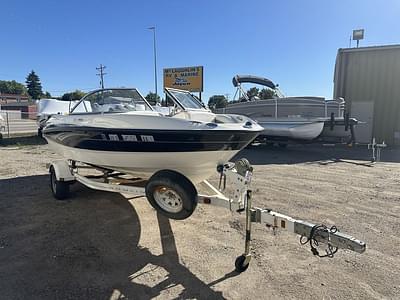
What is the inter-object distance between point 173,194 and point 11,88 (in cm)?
10635

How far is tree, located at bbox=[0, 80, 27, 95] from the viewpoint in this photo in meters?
90.6

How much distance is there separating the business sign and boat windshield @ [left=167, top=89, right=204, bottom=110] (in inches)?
706

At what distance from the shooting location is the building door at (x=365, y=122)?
14.4 m

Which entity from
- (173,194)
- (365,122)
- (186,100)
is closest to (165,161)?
(173,194)

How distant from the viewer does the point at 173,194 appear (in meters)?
3.07

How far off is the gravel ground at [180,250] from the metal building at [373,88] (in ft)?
33.0

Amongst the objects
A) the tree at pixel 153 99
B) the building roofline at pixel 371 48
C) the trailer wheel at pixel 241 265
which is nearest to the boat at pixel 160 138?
the trailer wheel at pixel 241 265

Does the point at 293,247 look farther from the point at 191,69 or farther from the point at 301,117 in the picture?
the point at 191,69

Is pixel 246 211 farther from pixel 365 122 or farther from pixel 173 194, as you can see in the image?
pixel 365 122

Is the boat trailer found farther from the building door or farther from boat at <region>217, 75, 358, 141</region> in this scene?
the building door

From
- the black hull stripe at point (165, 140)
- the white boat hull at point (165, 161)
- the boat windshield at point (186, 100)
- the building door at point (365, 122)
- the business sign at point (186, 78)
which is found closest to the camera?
the black hull stripe at point (165, 140)

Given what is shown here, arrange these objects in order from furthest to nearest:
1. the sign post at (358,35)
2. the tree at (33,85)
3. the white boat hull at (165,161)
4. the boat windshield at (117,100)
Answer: the tree at (33,85)
the sign post at (358,35)
the boat windshield at (117,100)
the white boat hull at (165,161)

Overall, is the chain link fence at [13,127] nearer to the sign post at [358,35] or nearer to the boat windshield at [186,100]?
the boat windshield at [186,100]

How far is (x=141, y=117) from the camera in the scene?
3.31 metres
